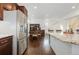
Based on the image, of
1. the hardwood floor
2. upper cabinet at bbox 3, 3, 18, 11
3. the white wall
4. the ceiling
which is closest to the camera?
the white wall

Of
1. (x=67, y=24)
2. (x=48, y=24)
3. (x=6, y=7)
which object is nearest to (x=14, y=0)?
(x=6, y=7)

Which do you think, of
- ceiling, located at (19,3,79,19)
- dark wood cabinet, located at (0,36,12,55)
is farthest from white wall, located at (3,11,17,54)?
ceiling, located at (19,3,79,19)

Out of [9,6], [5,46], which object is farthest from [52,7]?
[5,46]

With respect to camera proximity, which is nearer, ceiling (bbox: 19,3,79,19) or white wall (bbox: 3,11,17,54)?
white wall (bbox: 3,11,17,54)

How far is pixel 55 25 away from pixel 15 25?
7.30 metres

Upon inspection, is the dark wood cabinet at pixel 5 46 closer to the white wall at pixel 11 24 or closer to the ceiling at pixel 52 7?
the white wall at pixel 11 24

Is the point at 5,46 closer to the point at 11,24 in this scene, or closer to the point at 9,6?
the point at 11,24

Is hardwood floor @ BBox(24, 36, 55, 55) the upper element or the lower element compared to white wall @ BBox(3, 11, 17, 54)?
lower

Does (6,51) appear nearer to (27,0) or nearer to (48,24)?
(27,0)

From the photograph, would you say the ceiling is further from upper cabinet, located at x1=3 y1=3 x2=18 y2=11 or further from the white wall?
the white wall

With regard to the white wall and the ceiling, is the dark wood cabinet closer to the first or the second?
the white wall

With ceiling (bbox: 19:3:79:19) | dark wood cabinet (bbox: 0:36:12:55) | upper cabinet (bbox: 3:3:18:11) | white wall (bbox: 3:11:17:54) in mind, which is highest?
ceiling (bbox: 19:3:79:19)

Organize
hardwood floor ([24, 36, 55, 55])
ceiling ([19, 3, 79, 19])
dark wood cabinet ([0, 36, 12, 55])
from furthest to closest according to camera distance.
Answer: ceiling ([19, 3, 79, 19])
hardwood floor ([24, 36, 55, 55])
dark wood cabinet ([0, 36, 12, 55])

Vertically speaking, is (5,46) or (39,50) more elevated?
(5,46)
